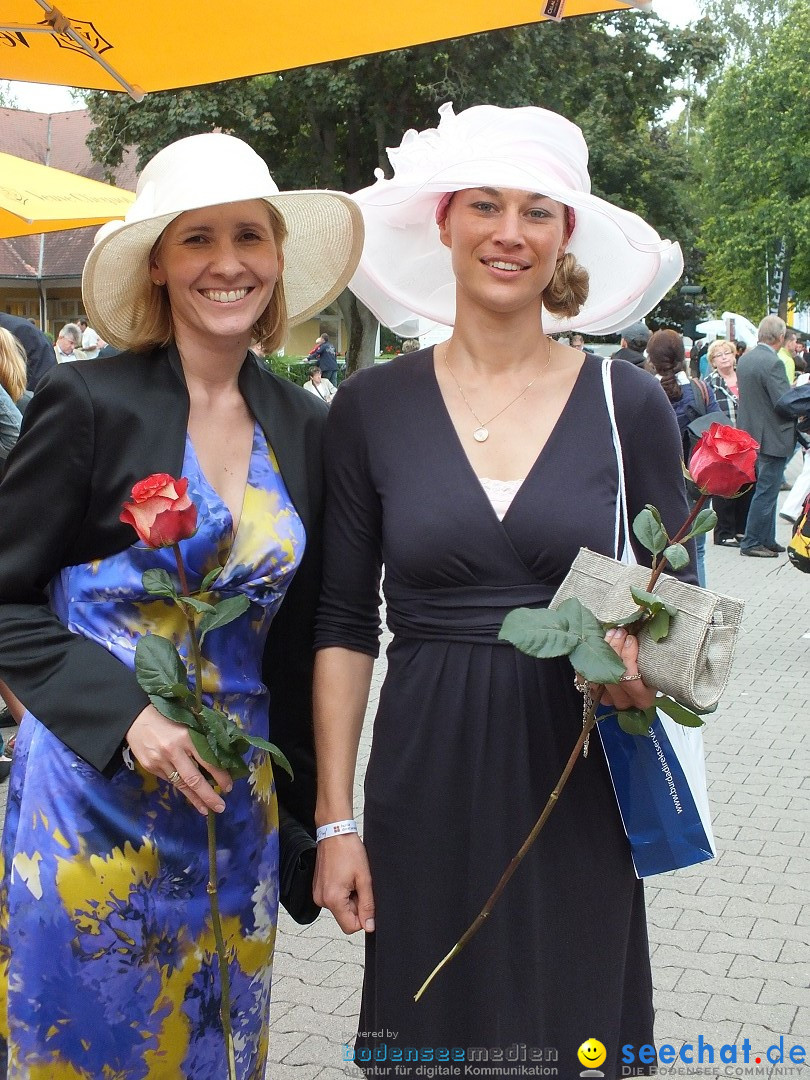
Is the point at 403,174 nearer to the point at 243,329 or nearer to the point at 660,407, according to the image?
the point at 243,329

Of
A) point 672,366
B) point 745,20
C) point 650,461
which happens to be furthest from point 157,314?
point 745,20

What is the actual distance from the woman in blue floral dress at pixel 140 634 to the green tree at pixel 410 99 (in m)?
24.5

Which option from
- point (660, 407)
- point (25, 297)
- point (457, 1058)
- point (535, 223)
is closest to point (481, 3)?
point (535, 223)

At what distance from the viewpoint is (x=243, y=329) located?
241 cm

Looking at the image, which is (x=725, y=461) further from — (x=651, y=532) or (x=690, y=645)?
(x=690, y=645)

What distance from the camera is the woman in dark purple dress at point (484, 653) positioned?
229 cm

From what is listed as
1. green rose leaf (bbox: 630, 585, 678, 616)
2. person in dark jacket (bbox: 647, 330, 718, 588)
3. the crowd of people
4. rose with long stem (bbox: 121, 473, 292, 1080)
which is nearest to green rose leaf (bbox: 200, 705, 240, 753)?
rose with long stem (bbox: 121, 473, 292, 1080)

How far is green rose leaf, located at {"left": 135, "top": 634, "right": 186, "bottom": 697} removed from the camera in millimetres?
1928

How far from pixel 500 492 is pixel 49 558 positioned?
2.66 feet

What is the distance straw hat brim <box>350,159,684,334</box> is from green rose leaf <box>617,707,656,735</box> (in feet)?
3.29

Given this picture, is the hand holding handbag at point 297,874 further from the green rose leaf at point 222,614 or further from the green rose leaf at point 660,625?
the green rose leaf at point 660,625

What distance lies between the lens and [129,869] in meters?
2.25

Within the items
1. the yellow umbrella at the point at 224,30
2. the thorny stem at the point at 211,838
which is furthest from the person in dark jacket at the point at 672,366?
the thorny stem at the point at 211,838

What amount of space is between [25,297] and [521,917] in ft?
149
